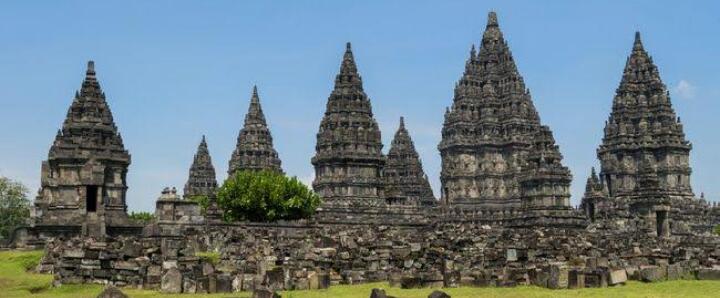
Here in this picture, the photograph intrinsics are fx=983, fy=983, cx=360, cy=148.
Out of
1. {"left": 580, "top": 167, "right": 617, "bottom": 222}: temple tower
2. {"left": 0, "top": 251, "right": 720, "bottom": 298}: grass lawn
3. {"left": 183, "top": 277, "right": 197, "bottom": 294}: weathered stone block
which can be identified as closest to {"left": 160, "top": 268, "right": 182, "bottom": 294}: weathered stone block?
{"left": 183, "top": 277, "right": 197, "bottom": 294}: weathered stone block

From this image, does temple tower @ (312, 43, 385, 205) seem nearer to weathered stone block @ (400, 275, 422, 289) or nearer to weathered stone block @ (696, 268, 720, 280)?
weathered stone block @ (696, 268, 720, 280)

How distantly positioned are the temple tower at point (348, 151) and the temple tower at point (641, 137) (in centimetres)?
2474

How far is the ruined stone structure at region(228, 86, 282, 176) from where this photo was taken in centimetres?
10381

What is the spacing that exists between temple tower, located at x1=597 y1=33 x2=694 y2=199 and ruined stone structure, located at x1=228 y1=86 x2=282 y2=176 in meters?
34.5

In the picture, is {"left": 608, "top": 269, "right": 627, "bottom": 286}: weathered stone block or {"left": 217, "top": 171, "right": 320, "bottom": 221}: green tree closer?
{"left": 608, "top": 269, "right": 627, "bottom": 286}: weathered stone block

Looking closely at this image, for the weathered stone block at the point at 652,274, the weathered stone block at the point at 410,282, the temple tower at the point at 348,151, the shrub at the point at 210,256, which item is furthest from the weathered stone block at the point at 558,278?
the temple tower at the point at 348,151

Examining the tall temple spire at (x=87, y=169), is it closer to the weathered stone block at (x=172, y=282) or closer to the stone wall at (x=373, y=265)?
the stone wall at (x=373, y=265)

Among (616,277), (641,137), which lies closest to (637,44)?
(641,137)

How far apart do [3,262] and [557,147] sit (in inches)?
2072

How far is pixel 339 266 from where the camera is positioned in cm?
2931

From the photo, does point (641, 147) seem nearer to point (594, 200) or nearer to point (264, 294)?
point (594, 200)

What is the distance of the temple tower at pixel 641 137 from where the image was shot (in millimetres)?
94062

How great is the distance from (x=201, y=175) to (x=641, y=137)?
50.2 m

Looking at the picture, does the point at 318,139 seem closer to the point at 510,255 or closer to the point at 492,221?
the point at 492,221
